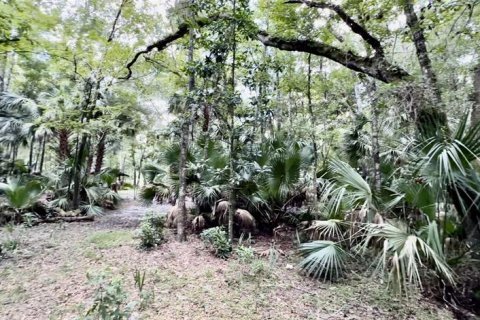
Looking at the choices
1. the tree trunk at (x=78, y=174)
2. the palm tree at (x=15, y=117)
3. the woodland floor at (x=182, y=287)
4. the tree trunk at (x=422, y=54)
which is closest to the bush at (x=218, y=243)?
the woodland floor at (x=182, y=287)

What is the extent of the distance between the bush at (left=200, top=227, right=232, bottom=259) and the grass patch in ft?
4.98

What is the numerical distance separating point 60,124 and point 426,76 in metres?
7.37

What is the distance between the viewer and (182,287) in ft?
12.2

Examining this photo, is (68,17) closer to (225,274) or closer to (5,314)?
(5,314)

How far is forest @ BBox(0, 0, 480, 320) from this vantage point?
3240 mm

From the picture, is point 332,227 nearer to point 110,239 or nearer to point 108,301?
point 108,301

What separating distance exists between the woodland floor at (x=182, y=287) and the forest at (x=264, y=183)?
3 centimetres

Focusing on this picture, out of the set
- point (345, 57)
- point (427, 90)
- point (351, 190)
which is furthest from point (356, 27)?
point (351, 190)

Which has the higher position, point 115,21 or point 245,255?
point 115,21

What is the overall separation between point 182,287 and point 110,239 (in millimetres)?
2419

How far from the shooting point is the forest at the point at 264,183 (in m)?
3.24

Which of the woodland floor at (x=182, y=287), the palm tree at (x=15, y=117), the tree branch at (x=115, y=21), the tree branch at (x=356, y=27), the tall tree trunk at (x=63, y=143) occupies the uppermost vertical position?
the tree branch at (x=115, y=21)

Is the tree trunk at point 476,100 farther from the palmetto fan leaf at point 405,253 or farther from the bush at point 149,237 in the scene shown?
the bush at point 149,237

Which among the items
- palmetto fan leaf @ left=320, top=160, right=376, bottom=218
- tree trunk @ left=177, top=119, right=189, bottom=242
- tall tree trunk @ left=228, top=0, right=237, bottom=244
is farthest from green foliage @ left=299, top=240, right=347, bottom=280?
tree trunk @ left=177, top=119, right=189, bottom=242
